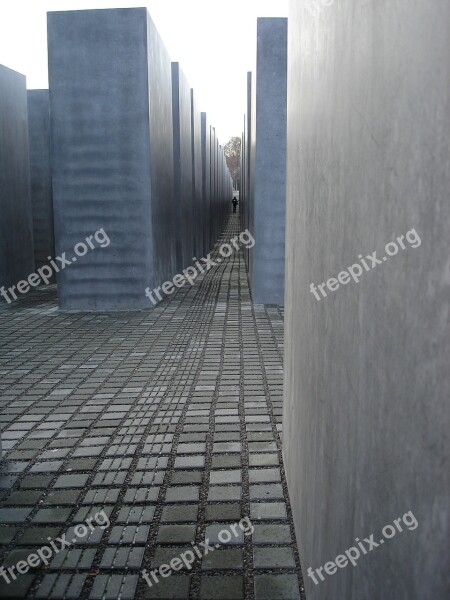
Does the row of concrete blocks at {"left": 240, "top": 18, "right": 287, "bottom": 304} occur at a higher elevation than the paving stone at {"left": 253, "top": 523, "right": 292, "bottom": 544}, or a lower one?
higher

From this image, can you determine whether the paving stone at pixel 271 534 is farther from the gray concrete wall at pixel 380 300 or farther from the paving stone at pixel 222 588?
the gray concrete wall at pixel 380 300

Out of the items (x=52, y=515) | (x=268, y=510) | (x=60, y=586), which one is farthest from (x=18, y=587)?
(x=268, y=510)

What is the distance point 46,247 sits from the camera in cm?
1656

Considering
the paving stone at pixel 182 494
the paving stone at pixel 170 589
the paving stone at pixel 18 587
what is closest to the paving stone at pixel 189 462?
the paving stone at pixel 182 494

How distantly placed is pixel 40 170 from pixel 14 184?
2377mm

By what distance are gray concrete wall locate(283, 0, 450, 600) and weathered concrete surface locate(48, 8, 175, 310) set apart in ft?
28.7

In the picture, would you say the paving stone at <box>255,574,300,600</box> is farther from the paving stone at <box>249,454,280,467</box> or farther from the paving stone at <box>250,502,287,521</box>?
the paving stone at <box>249,454,280,467</box>

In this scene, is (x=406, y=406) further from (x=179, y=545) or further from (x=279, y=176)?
(x=279, y=176)

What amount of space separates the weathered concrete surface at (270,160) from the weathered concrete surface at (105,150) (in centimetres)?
205

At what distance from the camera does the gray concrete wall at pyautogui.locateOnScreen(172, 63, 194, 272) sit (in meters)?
15.6

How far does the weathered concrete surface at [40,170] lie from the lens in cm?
1592

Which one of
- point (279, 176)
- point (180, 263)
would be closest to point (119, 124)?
point (279, 176)

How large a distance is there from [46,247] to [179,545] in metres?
14.2

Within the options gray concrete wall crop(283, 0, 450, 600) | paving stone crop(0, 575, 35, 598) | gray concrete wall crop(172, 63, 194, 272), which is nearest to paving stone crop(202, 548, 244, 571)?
gray concrete wall crop(283, 0, 450, 600)
